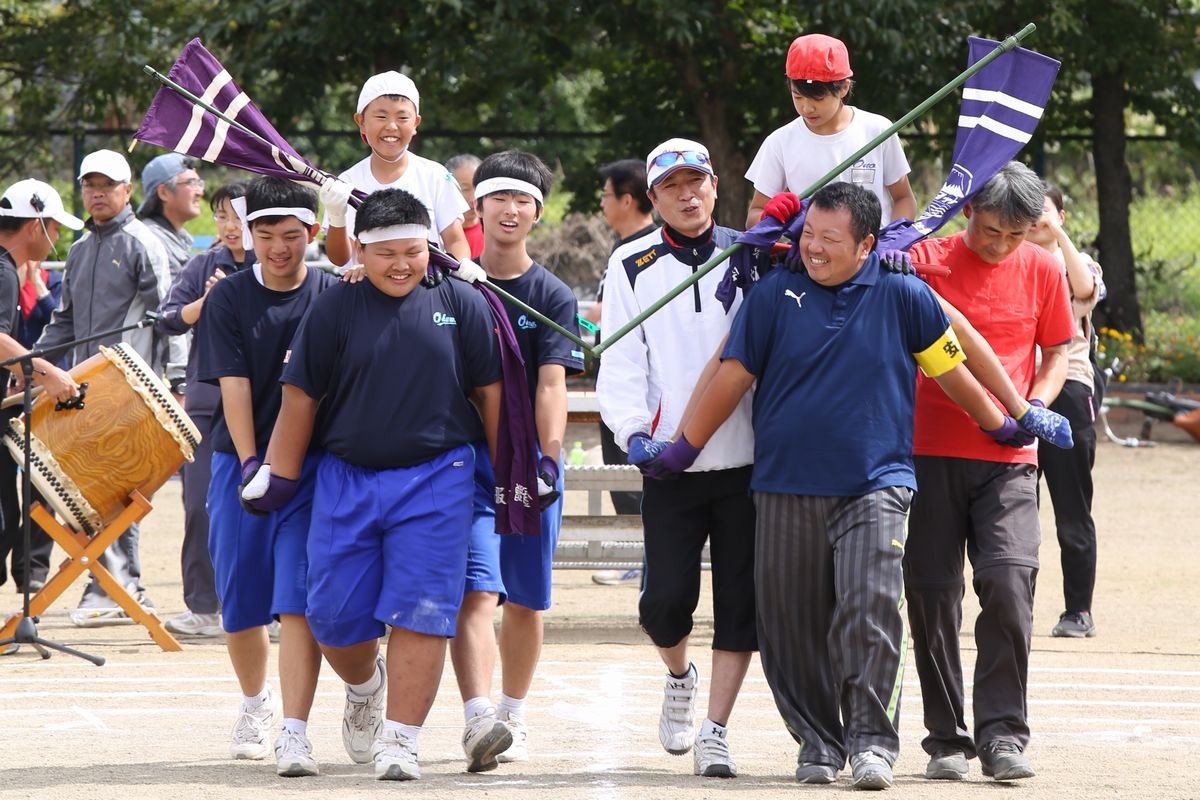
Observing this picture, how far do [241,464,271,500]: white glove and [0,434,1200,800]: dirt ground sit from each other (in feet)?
2.75

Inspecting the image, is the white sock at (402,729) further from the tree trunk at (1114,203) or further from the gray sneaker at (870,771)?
the tree trunk at (1114,203)

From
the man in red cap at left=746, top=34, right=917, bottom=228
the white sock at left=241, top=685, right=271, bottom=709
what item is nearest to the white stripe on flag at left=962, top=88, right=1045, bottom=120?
the man in red cap at left=746, top=34, right=917, bottom=228

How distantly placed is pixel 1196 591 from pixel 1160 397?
708cm

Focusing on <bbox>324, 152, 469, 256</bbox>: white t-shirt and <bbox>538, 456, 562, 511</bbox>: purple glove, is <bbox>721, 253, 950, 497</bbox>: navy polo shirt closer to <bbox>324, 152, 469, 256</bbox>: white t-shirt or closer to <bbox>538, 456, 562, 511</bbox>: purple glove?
<bbox>538, 456, 562, 511</bbox>: purple glove

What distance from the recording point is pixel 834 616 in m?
5.30

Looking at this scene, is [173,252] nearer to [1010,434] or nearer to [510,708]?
[510,708]

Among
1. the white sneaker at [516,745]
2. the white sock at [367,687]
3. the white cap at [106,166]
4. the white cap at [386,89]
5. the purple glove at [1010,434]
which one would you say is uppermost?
the white cap at [386,89]

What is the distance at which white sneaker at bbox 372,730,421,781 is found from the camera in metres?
5.33

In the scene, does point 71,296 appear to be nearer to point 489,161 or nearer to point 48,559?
point 48,559

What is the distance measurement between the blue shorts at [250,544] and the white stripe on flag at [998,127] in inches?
90.4

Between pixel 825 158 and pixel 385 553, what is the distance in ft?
6.46

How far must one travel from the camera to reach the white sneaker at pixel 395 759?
533cm

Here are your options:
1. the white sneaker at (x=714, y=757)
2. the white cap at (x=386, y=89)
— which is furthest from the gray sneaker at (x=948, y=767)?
the white cap at (x=386, y=89)

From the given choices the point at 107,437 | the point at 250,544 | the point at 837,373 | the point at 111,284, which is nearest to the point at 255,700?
the point at 250,544
